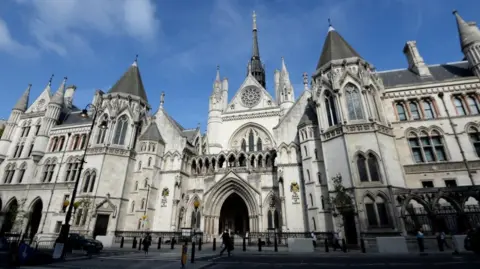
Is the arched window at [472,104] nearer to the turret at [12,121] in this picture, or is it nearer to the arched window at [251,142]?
the arched window at [251,142]

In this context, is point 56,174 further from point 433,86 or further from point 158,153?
point 433,86

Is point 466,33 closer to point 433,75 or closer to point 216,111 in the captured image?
point 433,75

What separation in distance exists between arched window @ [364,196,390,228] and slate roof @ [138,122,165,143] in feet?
68.7

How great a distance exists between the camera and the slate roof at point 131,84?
27844 mm

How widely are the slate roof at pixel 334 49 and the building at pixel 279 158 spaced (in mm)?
169

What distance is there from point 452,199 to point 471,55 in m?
14.5

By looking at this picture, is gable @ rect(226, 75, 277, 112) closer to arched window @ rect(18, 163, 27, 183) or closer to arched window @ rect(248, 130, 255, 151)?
arched window @ rect(248, 130, 255, 151)

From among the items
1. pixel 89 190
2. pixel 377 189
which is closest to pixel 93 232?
pixel 89 190

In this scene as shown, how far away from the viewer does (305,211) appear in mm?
21328

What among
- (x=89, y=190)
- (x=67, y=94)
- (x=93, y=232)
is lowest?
(x=93, y=232)

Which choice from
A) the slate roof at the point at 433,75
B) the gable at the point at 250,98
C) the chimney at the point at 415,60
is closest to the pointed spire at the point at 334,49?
the slate roof at the point at 433,75

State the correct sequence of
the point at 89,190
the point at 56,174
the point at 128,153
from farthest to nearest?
1. the point at 56,174
2. the point at 128,153
3. the point at 89,190

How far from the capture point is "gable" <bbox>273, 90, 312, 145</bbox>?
24.6m

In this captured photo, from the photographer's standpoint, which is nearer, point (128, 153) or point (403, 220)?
point (403, 220)
